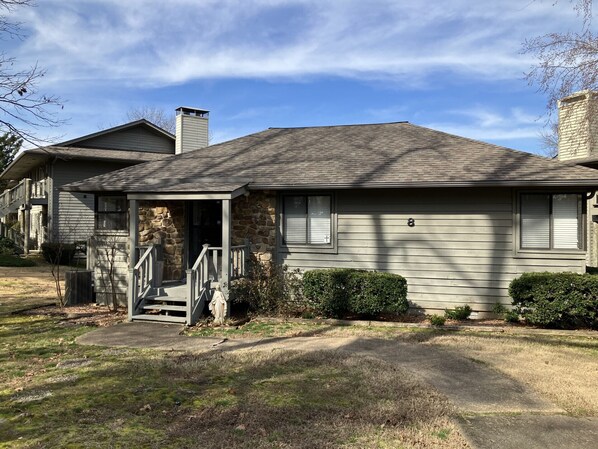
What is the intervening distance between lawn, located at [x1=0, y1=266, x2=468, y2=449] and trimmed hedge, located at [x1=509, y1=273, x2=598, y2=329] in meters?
3.98

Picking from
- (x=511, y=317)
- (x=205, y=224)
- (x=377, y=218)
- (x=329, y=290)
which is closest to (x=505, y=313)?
(x=511, y=317)

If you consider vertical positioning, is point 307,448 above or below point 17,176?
below

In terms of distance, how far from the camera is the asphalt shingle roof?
31.5ft

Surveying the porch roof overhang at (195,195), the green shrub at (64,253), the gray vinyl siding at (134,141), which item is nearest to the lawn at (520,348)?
the porch roof overhang at (195,195)

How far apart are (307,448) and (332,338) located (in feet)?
14.2

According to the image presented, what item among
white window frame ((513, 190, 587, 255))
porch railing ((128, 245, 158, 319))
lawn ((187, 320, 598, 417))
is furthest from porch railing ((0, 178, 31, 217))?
white window frame ((513, 190, 587, 255))

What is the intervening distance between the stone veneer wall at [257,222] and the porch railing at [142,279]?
6.38ft

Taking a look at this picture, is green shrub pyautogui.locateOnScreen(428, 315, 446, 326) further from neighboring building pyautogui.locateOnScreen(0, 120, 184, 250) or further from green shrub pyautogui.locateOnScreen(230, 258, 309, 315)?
neighboring building pyautogui.locateOnScreen(0, 120, 184, 250)

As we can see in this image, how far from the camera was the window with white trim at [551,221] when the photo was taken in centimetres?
952

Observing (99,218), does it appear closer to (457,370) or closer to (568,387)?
(457,370)

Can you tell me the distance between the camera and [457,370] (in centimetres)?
619

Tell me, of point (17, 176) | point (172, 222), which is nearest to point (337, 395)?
point (172, 222)

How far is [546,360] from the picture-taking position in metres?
6.75

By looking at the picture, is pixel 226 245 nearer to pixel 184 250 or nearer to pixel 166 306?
pixel 166 306
